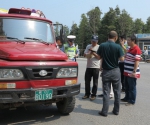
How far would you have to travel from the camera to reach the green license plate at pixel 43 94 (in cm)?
428

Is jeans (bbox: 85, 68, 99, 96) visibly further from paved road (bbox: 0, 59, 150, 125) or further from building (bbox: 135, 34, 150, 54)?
building (bbox: 135, 34, 150, 54)

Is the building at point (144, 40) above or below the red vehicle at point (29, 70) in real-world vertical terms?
above

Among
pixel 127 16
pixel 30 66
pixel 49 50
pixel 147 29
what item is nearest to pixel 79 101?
pixel 49 50

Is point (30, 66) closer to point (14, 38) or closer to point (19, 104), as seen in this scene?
point (19, 104)

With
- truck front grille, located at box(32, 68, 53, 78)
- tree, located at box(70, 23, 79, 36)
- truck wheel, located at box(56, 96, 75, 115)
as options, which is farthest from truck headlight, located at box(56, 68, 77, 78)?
tree, located at box(70, 23, 79, 36)

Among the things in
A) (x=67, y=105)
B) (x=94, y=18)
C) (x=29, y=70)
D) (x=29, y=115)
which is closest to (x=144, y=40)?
(x=94, y=18)

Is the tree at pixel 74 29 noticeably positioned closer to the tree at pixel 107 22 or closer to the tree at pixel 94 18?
the tree at pixel 94 18

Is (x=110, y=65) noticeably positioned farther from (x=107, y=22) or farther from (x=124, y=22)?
(x=107, y=22)

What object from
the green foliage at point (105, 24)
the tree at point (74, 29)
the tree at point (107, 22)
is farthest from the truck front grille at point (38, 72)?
the tree at point (74, 29)

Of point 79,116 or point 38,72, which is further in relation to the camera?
point 79,116

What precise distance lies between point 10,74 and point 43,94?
2.37 ft

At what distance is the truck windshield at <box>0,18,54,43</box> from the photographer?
204 inches

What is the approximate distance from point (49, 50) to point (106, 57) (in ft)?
4.52

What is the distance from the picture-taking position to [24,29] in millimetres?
5324
